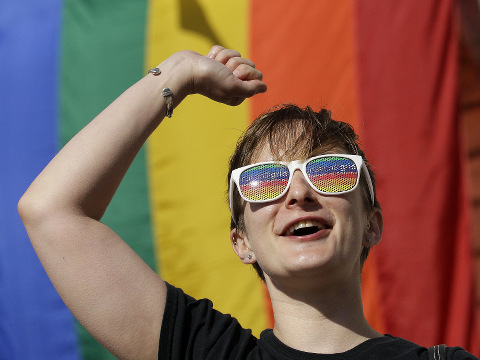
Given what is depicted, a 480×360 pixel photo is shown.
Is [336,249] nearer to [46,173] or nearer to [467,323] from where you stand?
[46,173]

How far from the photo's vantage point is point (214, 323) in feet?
4.46

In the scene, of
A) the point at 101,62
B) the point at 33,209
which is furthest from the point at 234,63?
the point at 101,62

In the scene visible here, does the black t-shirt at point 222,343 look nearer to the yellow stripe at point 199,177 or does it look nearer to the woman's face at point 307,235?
the woman's face at point 307,235

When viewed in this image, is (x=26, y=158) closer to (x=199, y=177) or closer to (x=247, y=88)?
(x=199, y=177)

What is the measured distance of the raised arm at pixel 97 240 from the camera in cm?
125

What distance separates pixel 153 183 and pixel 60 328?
0.72 m

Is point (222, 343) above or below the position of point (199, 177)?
below

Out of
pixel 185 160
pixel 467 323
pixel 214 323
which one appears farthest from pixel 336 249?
pixel 185 160

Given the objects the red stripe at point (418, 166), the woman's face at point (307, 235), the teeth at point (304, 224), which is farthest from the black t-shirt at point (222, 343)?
the red stripe at point (418, 166)

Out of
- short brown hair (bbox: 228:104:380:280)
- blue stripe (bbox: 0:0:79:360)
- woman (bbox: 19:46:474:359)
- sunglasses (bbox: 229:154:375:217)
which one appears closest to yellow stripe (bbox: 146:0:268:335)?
blue stripe (bbox: 0:0:79:360)

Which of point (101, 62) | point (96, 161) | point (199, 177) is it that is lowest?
point (199, 177)

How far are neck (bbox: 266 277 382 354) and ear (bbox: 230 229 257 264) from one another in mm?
Result: 120

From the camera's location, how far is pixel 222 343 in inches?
52.0

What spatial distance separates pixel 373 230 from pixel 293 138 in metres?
0.31
